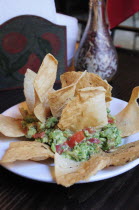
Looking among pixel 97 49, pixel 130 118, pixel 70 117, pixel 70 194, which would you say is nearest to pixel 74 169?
pixel 70 194

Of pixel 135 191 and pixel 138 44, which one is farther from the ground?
pixel 135 191

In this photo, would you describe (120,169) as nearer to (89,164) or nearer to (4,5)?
(89,164)

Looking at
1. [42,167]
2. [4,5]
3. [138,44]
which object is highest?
[4,5]

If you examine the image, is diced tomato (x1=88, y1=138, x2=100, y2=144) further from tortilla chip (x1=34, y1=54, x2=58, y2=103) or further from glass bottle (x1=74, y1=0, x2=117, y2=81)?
glass bottle (x1=74, y1=0, x2=117, y2=81)

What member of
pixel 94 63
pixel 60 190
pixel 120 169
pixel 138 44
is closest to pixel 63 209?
pixel 60 190

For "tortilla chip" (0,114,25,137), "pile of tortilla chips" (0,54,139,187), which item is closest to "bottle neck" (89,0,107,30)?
"pile of tortilla chips" (0,54,139,187)

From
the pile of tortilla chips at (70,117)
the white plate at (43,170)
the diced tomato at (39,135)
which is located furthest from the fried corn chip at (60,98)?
the white plate at (43,170)
